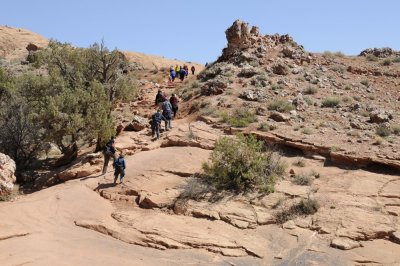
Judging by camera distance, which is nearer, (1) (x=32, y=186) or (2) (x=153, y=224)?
(2) (x=153, y=224)

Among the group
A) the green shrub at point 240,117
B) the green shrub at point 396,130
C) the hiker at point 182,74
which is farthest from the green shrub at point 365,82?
the hiker at point 182,74

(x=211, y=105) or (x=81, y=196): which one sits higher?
(x=211, y=105)

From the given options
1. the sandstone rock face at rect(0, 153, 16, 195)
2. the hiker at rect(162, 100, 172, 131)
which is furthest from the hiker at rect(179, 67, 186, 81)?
the sandstone rock face at rect(0, 153, 16, 195)

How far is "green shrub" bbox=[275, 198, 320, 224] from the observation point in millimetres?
13420

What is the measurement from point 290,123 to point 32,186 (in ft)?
35.8

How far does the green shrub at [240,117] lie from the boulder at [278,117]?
787 mm

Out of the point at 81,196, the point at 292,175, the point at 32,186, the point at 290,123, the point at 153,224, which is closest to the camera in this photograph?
the point at 153,224

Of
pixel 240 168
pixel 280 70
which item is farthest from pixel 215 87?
pixel 240 168

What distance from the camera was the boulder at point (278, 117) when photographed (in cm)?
1969

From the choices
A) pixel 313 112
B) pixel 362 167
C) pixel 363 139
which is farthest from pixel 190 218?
pixel 313 112

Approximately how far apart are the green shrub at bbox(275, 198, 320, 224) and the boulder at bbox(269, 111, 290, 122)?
646cm

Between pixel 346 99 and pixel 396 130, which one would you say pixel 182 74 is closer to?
pixel 346 99

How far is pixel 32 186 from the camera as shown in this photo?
58.6ft

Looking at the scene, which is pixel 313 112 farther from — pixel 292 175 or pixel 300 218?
pixel 300 218
